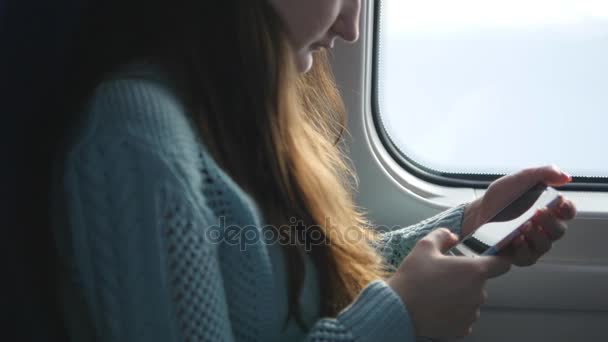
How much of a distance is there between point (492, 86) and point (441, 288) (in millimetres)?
666

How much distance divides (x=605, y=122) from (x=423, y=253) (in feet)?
2.45

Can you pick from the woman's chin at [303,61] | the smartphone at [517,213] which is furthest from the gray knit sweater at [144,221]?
the smartphone at [517,213]

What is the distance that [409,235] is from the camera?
108 centimetres

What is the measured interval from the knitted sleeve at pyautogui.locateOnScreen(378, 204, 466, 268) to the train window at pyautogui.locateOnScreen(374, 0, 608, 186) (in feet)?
0.82

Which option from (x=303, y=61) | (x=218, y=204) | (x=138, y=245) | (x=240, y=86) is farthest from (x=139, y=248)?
(x=303, y=61)

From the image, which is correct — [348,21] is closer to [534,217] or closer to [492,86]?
[534,217]

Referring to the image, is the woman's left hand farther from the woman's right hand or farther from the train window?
the train window

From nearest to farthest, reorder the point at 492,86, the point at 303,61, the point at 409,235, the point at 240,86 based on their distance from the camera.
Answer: the point at 240,86
the point at 303,61
the point at 409,235
the point at 492,86

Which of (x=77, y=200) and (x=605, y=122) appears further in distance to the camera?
(x=605, y=122)

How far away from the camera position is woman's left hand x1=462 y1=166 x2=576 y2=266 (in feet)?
2.75

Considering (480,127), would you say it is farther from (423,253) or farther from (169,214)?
(169,214)

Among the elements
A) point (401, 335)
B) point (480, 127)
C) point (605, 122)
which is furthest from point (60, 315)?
point (605, 122)

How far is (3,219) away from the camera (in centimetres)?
61

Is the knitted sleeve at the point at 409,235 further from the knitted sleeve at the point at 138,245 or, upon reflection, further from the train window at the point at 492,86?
the knitted sleeve at the point at 138,245
